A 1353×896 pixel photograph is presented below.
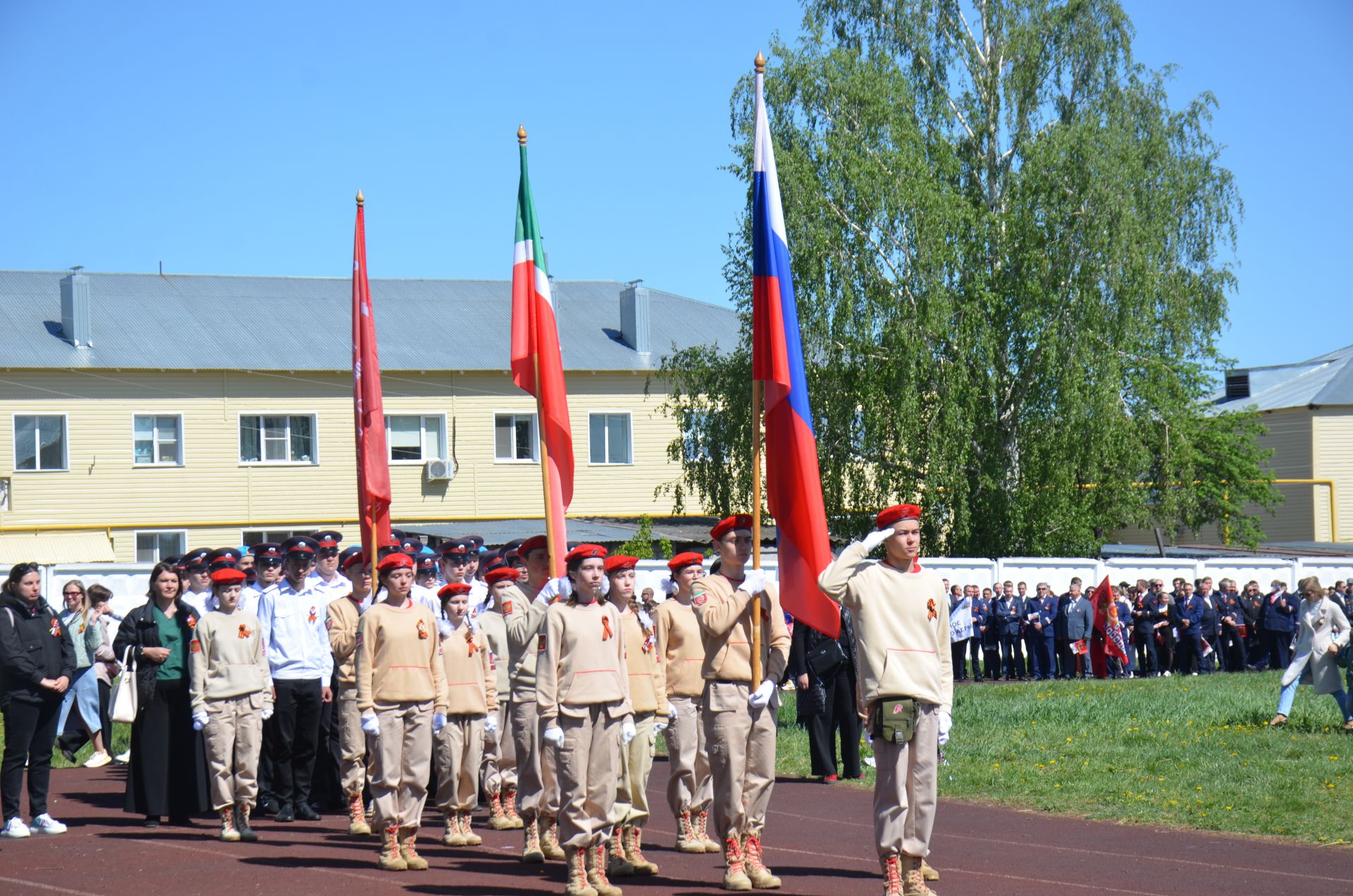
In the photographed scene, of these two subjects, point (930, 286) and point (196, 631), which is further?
point (930, 286)

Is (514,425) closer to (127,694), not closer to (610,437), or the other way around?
(610,437)

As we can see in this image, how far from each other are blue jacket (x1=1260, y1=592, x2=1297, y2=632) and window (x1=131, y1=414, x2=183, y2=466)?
87.1ft

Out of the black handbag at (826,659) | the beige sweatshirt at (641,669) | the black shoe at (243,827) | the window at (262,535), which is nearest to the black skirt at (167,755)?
the black shoe at (243,827)

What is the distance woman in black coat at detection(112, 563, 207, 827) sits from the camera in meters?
11.8

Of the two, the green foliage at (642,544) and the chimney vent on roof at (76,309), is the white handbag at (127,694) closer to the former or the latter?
the green foliage at (642,544)

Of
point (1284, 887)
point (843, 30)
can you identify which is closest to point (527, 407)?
point (843, 30)

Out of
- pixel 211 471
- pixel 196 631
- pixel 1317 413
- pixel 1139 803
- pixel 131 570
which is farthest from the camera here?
pixel 1317 413

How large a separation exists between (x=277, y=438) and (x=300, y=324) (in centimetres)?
383

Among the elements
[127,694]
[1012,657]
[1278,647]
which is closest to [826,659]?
[127,694]

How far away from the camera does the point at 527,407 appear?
42906mm

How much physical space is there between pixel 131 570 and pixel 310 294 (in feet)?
69.1

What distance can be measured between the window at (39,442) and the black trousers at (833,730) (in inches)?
1165

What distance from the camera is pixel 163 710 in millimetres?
11906

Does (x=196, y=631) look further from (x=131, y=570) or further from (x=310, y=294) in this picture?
(x=310, y=294)
